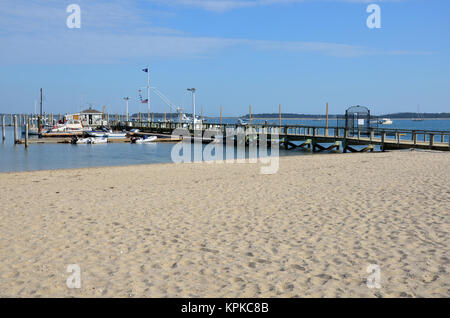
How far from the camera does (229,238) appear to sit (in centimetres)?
733

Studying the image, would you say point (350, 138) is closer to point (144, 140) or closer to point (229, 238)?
point (144, 140)

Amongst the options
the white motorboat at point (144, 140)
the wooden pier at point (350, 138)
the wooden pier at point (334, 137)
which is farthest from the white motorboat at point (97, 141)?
the wooden pier at point (350, 138)

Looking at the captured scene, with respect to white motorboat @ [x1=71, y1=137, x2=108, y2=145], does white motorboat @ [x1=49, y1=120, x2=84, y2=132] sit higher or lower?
higher

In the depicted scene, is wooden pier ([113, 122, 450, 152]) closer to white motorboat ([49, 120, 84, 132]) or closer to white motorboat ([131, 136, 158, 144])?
white motorboat ([131, 136, 158, 144])

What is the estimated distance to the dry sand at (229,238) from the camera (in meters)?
5.29

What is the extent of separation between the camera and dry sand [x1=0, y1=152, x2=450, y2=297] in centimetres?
529

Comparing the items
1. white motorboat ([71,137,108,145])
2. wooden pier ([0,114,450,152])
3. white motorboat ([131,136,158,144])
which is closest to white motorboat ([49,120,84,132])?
wooden pier ([0,114,450,152])

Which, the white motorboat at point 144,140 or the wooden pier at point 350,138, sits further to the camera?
the white motorboat at point 144,140

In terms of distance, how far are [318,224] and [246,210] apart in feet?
6.44

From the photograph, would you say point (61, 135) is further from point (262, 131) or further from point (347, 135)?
point (347, 135)

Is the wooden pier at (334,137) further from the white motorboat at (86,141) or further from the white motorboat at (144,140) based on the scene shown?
the white motorboat at (86,141)

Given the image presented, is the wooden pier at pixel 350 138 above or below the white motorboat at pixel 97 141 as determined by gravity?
above

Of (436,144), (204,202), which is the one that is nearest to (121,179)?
(204,202)
